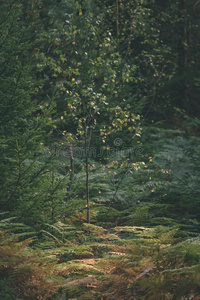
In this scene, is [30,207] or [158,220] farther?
[158,220]

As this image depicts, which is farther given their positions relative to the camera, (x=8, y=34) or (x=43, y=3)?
(x=43, y=3)

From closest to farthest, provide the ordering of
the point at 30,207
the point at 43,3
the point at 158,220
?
the point at 30,207 → the point at 158,220 → the point at 43,3

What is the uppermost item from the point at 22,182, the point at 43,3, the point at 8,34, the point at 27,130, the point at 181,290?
the point at 43,3

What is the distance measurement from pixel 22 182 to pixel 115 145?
Answer: 4946mm

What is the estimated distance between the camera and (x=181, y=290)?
288 cm

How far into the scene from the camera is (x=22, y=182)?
168 inches

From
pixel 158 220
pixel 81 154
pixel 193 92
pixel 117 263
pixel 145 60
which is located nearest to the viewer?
pixel 117 263

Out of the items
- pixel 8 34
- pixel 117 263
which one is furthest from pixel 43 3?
pixel 117 263

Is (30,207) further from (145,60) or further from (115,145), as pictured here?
(145,60)

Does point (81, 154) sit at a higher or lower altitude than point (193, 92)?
lower

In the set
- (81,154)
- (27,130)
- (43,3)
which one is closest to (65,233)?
(27,130)

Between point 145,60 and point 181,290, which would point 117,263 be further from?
point 145,60

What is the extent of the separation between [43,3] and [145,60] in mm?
3093

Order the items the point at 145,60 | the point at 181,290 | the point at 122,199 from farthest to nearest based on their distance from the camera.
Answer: the point at 145,60 → the point at 122,199 → the point at 181,290
